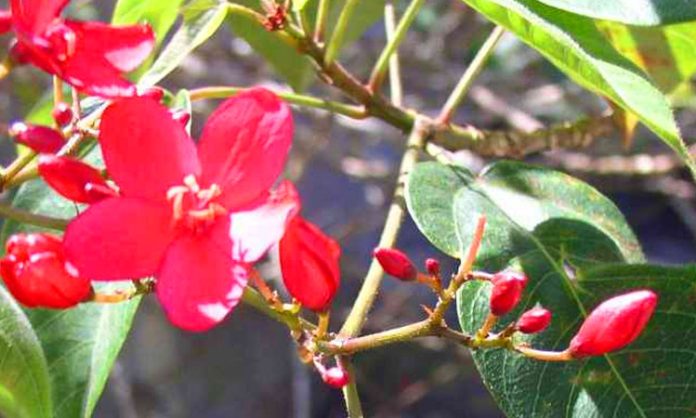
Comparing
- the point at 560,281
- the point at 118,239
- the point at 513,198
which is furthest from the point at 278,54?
the point at 118,239

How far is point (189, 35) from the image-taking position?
891 mm

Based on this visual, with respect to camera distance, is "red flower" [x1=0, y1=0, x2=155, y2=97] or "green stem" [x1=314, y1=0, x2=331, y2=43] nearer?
"red flower" [x1=0, y1=0, x2=155, y2=97]

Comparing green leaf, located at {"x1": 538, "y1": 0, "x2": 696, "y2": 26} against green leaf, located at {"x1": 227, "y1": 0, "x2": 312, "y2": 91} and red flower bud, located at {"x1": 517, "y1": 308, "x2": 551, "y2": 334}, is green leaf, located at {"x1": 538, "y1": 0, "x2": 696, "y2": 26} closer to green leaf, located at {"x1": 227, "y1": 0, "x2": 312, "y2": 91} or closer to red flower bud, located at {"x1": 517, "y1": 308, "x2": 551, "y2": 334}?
red flower bud, located at {"x1": 517, "y1": 308, "x2": 551, "y2": 334}

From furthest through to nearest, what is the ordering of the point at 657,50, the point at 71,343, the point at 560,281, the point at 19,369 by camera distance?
the point at 657,50 → the point at 71,343 → the point at 560,281 → the point at 19,369

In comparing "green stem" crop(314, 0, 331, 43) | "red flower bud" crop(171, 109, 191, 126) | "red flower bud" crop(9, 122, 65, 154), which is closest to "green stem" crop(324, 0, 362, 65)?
"green stem" crop(314, 0, 331, 43)

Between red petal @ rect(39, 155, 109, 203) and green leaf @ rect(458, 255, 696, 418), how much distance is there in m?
0.26

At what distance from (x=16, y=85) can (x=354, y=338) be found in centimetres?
172

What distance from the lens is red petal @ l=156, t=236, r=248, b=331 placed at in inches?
26.8

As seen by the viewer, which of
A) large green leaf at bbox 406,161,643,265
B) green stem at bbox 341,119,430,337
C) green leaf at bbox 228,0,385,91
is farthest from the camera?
green leaf at bbox 228,0,385,91

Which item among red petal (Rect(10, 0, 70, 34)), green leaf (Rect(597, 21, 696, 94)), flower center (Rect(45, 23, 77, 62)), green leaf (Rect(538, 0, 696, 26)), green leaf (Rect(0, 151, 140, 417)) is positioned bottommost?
green leaf (Rect(0, 151, 140, 417))

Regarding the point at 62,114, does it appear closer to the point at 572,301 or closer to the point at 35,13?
the point at 35,13

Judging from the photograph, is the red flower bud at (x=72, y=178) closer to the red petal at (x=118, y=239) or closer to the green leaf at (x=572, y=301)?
the red petal at (x=118, y=239)

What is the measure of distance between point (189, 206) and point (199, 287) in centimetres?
9

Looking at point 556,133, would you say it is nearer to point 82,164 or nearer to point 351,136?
point 82,164
